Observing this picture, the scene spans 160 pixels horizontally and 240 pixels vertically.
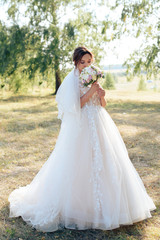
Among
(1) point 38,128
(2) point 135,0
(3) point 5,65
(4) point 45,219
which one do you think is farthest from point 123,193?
(3) point 5,65

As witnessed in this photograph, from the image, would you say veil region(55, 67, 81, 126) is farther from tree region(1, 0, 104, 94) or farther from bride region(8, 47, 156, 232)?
tree region(1, 0, 104, 94)

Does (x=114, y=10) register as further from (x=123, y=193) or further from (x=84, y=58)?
(x=123, y=193)

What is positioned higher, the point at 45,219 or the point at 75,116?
the point at 75,116

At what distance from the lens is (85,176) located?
307 centimetres

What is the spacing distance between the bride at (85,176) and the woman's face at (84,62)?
0.01m

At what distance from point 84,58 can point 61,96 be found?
562 mm

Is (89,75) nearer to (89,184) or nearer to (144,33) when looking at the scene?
(89,184)

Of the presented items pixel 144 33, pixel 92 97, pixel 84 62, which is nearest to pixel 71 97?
pixel 92 97

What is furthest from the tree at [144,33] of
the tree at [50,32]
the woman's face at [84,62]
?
the woman's face at [84,62]

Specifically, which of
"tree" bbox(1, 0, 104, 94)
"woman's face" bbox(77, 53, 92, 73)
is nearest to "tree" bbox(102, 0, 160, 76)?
"tree" bbox(1, 0, 104, 94)

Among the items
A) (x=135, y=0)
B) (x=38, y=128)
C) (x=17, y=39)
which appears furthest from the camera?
(x=17, y=39)

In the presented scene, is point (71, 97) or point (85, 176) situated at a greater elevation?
point (71, 97)

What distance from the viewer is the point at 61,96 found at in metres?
3.30

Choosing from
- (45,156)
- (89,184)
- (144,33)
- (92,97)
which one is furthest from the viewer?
(144,33)
